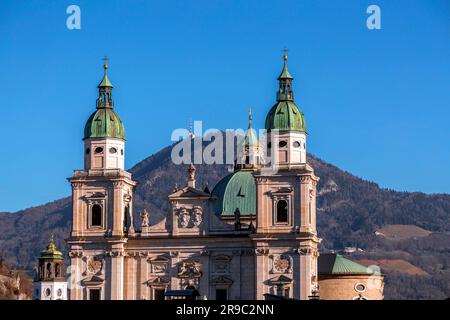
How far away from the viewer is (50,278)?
142 m

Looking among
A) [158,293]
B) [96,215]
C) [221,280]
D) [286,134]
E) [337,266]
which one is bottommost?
[158,293]

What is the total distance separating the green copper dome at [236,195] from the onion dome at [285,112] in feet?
34.2

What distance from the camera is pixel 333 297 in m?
138

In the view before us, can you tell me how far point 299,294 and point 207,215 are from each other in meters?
11.1

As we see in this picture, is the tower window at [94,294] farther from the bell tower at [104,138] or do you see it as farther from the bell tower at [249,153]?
the bell tower at [249,153]

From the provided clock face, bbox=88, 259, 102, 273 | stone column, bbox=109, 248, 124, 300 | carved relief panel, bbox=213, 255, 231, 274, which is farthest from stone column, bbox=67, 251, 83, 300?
carved relief panel, bbox=213, 255, 231, 274

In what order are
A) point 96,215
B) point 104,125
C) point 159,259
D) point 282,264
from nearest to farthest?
1. point 282,264
2. point 159,259
3. point 96,215
4. point 104,125

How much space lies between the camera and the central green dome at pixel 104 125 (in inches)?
5098

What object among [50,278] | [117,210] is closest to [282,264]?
[117,210]

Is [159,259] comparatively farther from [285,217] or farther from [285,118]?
[285,118]

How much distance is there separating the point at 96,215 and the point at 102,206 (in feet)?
3.32

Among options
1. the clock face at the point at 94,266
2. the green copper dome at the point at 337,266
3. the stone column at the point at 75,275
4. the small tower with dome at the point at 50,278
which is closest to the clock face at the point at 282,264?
the clock face at the point at 94,266

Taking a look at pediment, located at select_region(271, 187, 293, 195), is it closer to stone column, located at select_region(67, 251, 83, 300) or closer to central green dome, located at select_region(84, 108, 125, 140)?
central green dome, located at select_region(84, 108, 125, 140)
